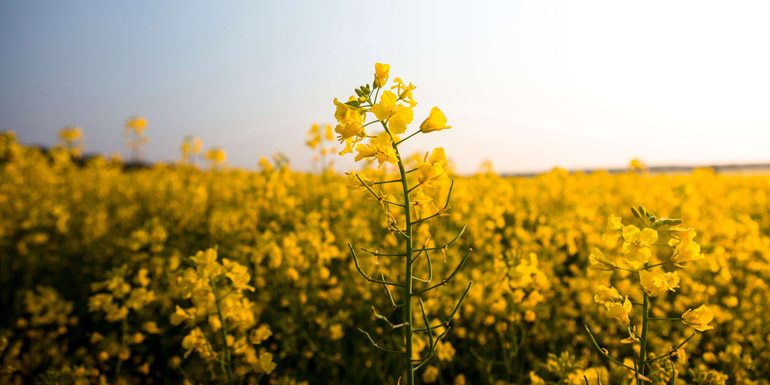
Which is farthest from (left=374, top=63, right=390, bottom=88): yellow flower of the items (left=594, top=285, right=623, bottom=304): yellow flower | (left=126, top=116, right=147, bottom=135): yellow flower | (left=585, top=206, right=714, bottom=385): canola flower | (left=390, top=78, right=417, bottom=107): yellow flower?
(left=126, top=116, right=147, bottom=135): yellow flower

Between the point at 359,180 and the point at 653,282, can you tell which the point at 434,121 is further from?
the point at 653,282

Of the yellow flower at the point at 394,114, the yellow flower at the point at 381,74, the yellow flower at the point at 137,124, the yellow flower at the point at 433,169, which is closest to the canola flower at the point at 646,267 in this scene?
the yellow flower at the point at 433,169

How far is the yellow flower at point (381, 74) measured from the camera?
1333mm

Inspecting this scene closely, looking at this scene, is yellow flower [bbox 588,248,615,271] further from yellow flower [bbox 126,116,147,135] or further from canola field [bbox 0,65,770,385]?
yellow flower [bbox 126,116,147,135]

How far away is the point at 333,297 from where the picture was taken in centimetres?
329

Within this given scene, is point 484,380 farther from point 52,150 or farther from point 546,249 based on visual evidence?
point 52,150

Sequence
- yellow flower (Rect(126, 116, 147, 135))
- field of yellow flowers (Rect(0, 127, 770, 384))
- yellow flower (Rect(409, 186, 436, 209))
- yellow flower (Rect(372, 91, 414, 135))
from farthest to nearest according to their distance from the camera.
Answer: yellow flower (Rect(126, 116, 147, 135)), field of yellow flowers (Rect(0, 127, 770, 384)), yellow flower (Rect(409, 186, 436, 209)), yellow flower (Rect(372, 91, 414, 135))

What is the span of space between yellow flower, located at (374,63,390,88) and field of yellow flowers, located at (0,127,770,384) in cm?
39

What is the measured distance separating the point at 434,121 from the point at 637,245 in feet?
2.35

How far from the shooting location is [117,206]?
7.50 metres

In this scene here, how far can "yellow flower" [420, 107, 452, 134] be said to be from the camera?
133cm

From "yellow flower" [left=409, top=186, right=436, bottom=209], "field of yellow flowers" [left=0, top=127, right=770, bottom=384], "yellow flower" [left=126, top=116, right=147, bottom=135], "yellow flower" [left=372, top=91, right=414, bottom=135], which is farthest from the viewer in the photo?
"yellow flower" [left=126, top=116, right=147, bottom=135]

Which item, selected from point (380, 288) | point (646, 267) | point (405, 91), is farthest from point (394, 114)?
point (380, 288)

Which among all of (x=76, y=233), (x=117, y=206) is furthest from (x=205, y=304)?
(x=117, y=206)
